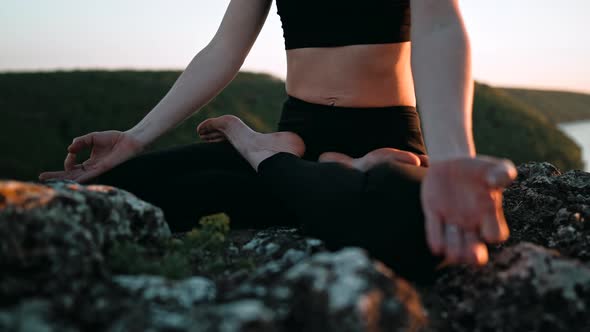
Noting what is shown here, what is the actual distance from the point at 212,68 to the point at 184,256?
151 centimetres

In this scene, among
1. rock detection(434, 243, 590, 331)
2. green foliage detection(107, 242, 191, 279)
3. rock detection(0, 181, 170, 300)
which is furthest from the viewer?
green foliage detection(107, 242, 191, 279)

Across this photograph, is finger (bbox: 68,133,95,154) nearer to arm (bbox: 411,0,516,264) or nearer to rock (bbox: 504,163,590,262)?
arm (bbox: 411,0,516,264)

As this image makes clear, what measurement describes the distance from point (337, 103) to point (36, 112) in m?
18.4

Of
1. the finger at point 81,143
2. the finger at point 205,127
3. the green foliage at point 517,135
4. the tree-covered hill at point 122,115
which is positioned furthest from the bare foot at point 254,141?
the green foliage at point 517,135

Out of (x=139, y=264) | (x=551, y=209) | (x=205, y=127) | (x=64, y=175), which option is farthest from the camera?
(x=205, y=127)

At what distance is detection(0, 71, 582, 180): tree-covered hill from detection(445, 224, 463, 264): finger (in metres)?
16.1

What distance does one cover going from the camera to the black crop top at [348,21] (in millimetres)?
2609

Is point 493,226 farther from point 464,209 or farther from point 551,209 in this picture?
point 551,209

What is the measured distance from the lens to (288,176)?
2238 mm

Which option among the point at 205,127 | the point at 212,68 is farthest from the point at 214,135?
the point at 212,68

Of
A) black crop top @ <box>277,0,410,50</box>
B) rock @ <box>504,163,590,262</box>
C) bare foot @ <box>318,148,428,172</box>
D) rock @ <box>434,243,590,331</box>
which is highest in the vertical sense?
black crop top @ <box>277,0,410,50</box>

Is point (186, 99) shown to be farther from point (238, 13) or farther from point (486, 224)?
point (486, 224)

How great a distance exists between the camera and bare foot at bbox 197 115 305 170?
8.55 feet

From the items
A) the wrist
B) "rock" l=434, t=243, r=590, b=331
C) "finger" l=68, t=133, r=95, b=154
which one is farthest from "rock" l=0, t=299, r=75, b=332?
the wrist
